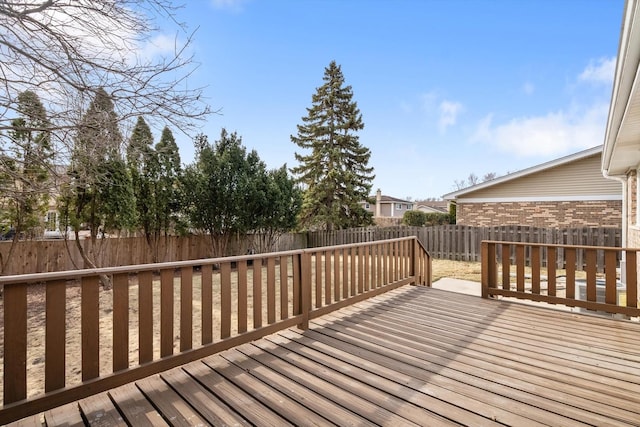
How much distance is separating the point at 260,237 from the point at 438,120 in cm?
1172

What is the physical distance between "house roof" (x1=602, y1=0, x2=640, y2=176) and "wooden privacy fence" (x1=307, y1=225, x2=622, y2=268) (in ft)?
19.3

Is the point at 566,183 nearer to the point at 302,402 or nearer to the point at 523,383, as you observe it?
the point at 523,383

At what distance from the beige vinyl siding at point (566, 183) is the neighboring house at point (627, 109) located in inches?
222

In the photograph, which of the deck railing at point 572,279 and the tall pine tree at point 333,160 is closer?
the deck railing at point 572,279

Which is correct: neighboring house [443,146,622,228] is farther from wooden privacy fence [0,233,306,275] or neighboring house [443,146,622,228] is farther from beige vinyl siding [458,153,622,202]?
wooden privacy fence [0,233,306,275]

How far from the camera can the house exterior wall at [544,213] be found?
11.3 meters

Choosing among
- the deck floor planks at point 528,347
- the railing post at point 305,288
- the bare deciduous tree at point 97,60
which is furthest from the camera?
the railing post at point 305,288

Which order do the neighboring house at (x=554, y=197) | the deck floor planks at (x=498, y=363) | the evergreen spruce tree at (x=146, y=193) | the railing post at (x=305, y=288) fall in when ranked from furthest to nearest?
1. the neighboring house at (x=554, y=197)
2. the evergreen spruce tree at (x=146, y=193)
3. the railing post at (x=305, y=288)
4. the deck floor planks at (x=498, y=363)

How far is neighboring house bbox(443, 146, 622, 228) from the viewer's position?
11.3 m

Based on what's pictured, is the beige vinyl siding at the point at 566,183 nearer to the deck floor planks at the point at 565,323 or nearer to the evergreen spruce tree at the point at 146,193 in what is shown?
the deck floor planks at the point at 565,323

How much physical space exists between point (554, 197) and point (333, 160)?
9549 millimetres

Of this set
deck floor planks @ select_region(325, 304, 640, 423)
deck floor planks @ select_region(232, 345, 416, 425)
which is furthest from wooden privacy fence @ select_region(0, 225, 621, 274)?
deck floor planks @ select_region(232, 345, 416, 425)

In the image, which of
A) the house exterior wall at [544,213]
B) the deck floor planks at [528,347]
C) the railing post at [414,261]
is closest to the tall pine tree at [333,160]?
the house exterior wall at [544,213]

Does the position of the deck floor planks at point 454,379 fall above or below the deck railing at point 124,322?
below
